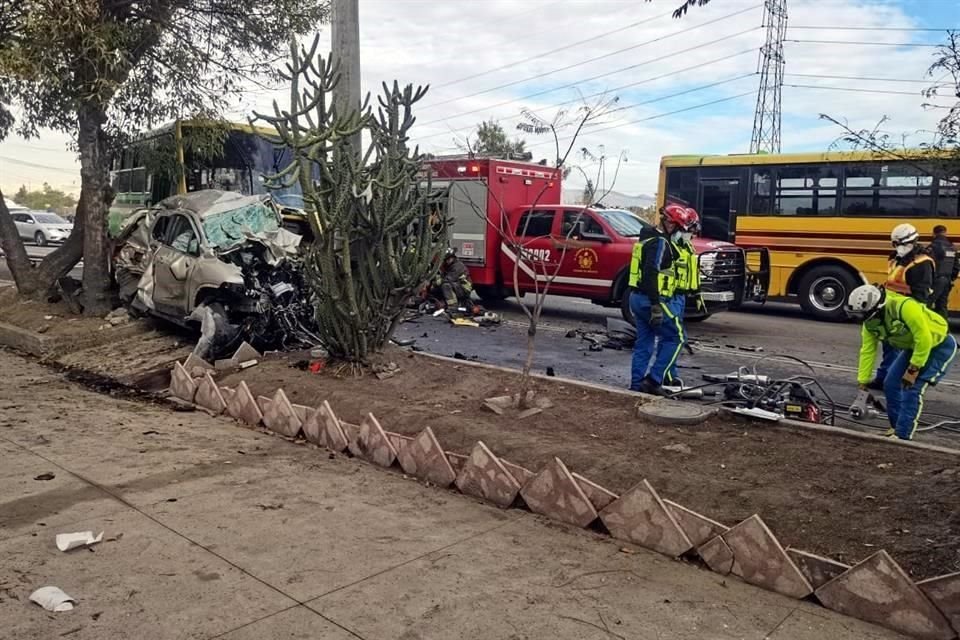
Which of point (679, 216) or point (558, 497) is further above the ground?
point (679, 216)

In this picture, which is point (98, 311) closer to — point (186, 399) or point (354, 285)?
point (186, 399)

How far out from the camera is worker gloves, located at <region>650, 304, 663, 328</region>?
6.97 meters

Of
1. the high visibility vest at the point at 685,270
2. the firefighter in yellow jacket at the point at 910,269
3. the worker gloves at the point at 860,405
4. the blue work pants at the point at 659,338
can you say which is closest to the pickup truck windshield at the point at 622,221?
the high visibility vest at the point at 685,270

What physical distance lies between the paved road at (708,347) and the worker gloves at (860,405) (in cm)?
20

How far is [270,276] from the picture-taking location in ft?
31.3

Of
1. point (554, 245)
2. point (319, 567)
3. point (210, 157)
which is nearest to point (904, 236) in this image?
point (319, 567)

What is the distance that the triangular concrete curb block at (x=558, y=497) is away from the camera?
170 inches

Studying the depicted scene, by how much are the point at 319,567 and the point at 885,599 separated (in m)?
2.51

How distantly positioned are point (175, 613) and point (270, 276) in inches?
257

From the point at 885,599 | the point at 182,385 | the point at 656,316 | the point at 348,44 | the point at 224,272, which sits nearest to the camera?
the point at 885,599

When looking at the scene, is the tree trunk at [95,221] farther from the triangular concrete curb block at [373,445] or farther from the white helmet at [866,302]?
the white helmet at [866,302]

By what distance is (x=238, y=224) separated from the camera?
33.2ft

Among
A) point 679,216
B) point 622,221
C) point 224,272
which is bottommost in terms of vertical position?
point 224,272

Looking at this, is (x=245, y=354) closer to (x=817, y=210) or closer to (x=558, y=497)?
(x=558, y=497)
